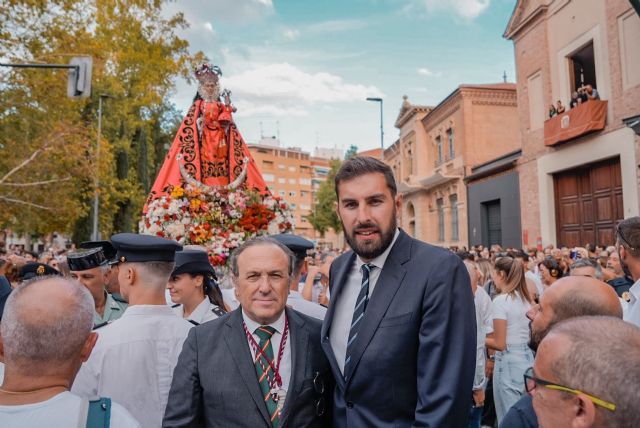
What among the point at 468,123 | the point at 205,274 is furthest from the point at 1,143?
the point at 468,123

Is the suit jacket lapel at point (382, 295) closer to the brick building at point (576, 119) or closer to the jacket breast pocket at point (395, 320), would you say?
the jacket breast pocket at point (395, 320)

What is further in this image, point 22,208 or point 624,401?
point 22,208

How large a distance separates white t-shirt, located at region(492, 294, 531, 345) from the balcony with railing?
12418 mm

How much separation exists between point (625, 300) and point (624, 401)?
3865mm

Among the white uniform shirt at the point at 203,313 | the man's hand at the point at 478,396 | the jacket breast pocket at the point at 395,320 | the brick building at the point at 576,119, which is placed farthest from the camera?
the brick building at the point at 576,119

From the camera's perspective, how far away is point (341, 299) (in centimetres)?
262

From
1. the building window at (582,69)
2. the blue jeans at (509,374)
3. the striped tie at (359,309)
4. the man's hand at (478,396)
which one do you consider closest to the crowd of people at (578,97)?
the building window at (582,69)

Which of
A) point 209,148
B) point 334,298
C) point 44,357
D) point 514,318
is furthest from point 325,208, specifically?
point 44,357

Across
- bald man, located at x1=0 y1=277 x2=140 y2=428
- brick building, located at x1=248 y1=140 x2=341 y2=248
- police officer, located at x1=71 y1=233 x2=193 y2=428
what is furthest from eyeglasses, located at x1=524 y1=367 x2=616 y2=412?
brick building, located at x1=248 y1=140 x2=341 y2=248

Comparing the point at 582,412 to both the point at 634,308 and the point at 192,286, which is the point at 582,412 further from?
the point at 192,286

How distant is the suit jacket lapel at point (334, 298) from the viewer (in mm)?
2406

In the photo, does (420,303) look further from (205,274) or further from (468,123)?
(468,123)

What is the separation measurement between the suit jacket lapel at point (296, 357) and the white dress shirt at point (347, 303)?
151 millimetres

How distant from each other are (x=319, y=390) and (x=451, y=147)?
95.8ft
